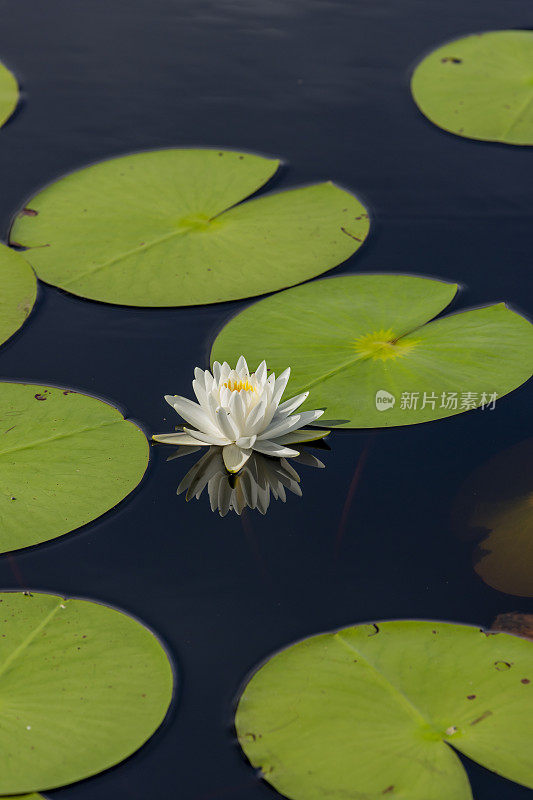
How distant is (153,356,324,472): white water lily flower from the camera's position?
251 centimetres

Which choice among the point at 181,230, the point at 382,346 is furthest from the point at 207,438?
the point at 181,230

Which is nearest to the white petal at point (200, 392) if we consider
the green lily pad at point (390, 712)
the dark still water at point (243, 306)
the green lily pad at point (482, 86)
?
the dark still water at point (243, 306)

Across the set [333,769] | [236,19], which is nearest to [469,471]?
[333,769]

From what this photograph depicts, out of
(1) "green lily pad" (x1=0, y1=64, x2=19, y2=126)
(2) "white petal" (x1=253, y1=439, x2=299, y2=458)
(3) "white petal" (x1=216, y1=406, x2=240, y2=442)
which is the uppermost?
(1) "green lily pad" (x1=0, y1=64, x2=19, y2=126)

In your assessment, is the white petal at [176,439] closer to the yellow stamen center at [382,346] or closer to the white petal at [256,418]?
the white petal at [256,418]

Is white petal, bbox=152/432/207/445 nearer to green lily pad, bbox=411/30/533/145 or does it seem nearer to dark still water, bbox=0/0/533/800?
dark still water, bbox=0/0/533/800

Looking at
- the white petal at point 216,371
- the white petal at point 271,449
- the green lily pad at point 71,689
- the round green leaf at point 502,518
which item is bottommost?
the green lily pad at point 71,689

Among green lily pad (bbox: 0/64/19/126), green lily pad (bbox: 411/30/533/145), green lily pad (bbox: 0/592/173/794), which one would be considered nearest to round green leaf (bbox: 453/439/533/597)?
green lily pad (bbox: 0/592/173/794)

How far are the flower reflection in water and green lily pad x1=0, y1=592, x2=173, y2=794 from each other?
51cm

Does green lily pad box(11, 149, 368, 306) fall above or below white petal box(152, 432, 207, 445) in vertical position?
above

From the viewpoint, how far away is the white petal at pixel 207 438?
2.56m

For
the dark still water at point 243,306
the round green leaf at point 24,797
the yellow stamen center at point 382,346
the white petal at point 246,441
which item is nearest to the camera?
the round green leaf at point 24,797

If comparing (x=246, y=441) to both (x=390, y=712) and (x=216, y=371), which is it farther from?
(x=390, y=712)

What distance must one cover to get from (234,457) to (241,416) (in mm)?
148
